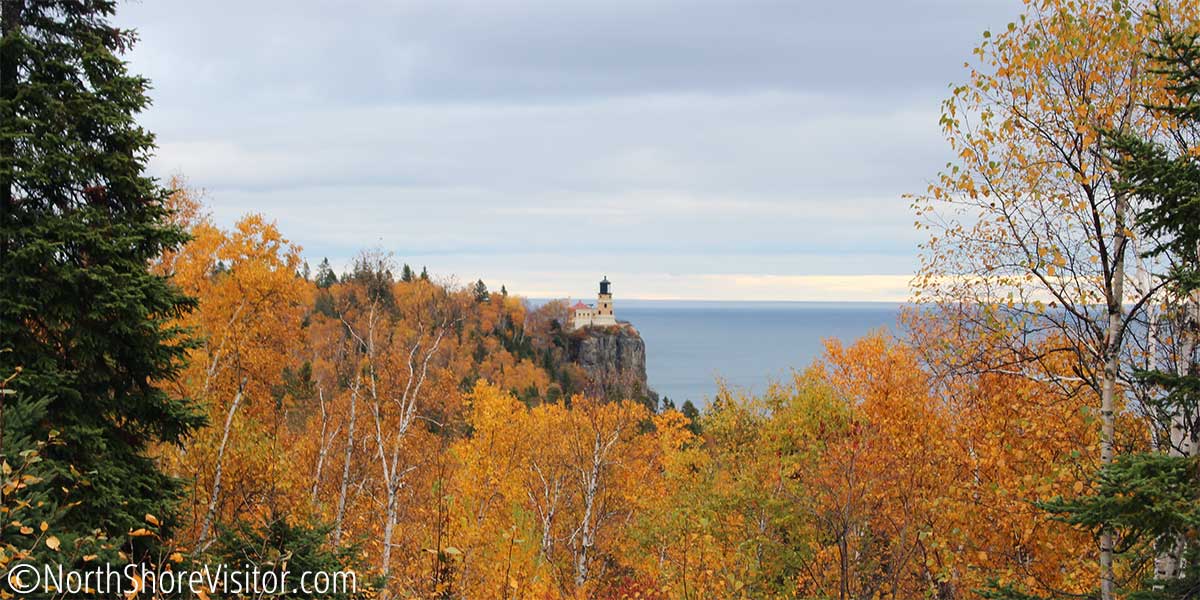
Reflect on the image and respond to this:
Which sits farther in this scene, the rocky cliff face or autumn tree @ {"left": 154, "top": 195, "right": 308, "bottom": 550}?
the rocky cliff face

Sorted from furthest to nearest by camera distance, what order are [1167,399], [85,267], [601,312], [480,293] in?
[601,312]
[480,293]
[85,267]
[1167,399]

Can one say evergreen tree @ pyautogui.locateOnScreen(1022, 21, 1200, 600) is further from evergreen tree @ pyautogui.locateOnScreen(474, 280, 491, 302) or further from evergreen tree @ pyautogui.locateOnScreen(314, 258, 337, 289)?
evergreen tree @ pyautogui.locateOnScreen(314, 258, 337, 289)

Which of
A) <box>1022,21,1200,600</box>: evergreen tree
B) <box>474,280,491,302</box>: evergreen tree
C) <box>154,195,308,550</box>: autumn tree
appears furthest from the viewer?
<box>474,280,491,302</box>: evergreen tree

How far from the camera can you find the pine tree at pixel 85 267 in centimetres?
902

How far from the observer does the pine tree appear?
355 inches


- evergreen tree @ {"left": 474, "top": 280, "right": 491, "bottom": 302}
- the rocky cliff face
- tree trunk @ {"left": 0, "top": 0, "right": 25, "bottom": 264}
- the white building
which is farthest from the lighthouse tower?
tree trunk @ {"left": 0, "top": 0, "right": 25, "bottom": 264}

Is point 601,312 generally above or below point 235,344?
above

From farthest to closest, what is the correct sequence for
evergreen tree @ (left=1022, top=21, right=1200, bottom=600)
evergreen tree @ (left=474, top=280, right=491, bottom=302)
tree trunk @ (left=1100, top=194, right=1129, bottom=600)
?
evergreen tree @ (left=474, top=280, right=491, bottom=302) → tree trunk @ (left=1100, top=194, right=1129, bottom=600) → evergreen tree @ (left=1022, top=21, right=1200, bottom=600)

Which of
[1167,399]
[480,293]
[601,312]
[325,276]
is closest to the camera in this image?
[1167,399]

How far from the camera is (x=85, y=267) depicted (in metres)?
9.29

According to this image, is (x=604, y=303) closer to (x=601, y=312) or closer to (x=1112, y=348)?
(x=601, y=312)

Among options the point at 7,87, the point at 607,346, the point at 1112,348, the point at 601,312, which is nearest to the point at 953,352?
the point at 1112,348

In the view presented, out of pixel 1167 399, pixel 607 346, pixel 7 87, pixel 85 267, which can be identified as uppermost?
pixel 7 87

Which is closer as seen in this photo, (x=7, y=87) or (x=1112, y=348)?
(x=1112, y=348)
